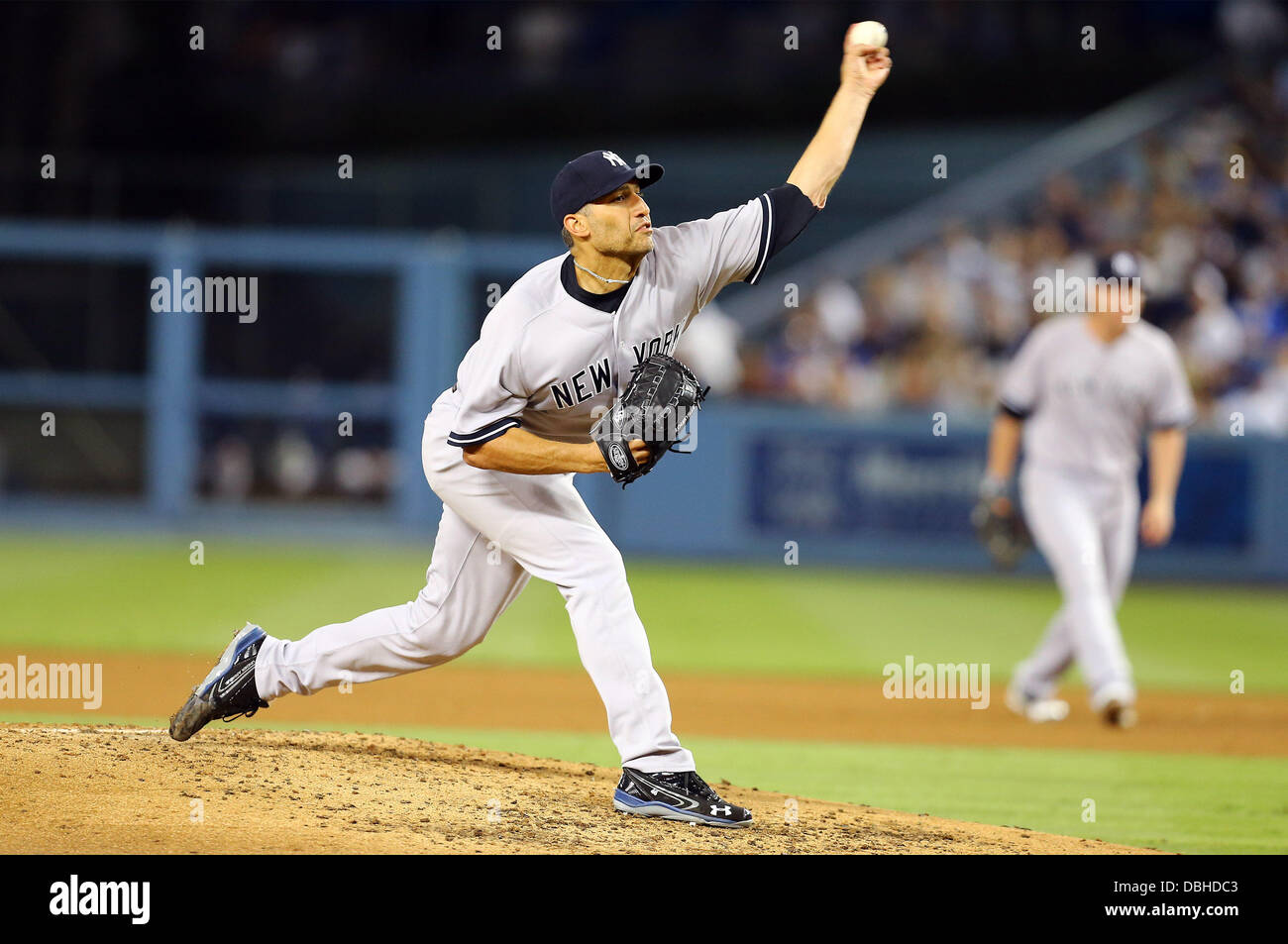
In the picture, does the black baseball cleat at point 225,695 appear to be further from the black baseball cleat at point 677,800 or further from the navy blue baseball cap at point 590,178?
the navy blue baseball cap at point 590,178

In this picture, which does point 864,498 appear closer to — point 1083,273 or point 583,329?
point 1083,273

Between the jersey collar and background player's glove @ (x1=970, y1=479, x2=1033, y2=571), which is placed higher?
the jersey collar

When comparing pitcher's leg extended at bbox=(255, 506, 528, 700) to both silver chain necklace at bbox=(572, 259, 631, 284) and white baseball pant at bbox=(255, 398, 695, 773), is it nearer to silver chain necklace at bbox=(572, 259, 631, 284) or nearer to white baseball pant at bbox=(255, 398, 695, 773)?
white baseball pant at bbox=(255, 398, 695, 773)

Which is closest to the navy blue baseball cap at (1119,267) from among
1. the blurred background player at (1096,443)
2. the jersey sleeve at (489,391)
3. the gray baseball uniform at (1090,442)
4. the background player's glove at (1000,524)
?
the blurred background player at (1096,443)

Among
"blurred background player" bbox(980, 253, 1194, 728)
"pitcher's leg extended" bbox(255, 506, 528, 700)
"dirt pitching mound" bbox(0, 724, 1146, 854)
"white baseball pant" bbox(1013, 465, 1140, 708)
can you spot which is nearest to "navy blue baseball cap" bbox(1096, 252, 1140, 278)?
"blurred background player" bbox(980, 253, 1194, 728)

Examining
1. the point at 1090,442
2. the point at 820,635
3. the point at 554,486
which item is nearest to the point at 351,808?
the point at 554,486

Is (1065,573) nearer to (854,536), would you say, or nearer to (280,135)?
(854,536)
